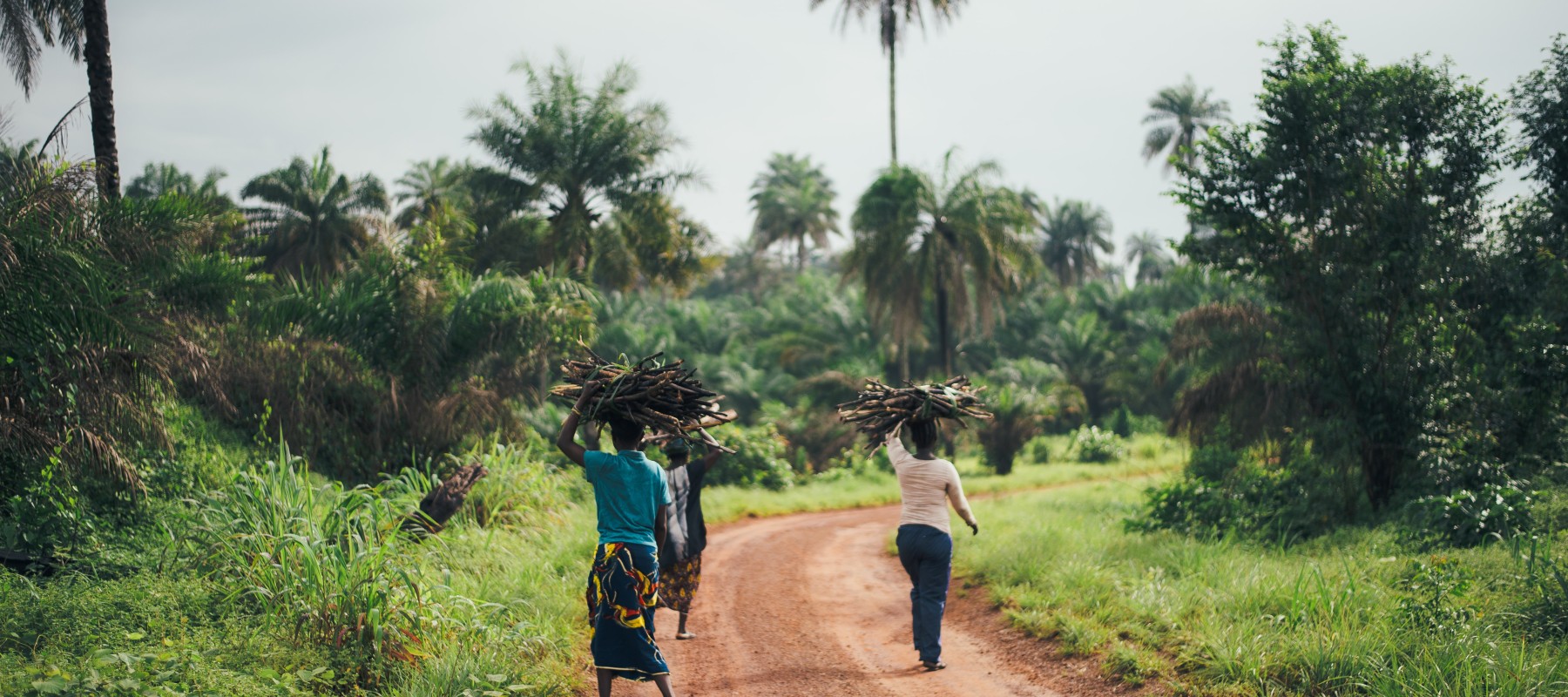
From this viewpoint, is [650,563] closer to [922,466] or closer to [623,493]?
[623,493]

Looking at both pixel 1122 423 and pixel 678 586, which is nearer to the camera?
pixel 678 586

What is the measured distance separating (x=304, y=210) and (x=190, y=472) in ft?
76.5

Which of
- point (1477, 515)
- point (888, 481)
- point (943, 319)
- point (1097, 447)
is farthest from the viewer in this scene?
point (1097, 447)

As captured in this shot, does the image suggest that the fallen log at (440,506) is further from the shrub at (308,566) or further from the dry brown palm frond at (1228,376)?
the dry brown palm frond at (1228,376)

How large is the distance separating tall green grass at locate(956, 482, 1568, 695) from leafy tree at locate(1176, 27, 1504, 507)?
1.86 metres

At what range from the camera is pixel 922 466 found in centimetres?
645

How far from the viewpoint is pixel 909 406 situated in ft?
22.7

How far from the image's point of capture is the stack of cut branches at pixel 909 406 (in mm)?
6770

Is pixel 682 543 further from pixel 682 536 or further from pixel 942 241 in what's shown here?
pixel 942 241

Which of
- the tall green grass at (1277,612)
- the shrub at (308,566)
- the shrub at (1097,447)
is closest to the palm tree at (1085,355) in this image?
the shrub at (1097,447)

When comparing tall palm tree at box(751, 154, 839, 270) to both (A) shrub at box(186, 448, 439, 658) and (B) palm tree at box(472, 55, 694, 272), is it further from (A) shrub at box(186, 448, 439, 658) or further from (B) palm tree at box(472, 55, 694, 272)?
(A) shrub at box(186, 448, 439, 658)

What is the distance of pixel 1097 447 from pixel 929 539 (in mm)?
23262

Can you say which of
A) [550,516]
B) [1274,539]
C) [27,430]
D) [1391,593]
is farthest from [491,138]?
[1391,593]

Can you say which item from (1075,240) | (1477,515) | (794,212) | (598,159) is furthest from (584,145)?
(1075,240)
